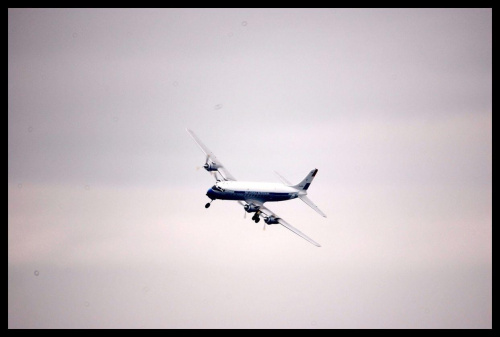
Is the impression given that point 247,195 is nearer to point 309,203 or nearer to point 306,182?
point 309,203

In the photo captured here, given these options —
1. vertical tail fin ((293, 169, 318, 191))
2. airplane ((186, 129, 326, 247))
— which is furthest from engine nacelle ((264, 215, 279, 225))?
vertical tail fin ((293, 169, 318, 191))

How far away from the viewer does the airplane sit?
138 meters

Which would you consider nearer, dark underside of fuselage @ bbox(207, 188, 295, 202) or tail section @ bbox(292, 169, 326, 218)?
dark underside of fuselage @ bbox(207, 188, 295, 202)

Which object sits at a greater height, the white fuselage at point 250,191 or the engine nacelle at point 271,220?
the white fuselage at point 250,191

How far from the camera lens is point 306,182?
15750 centimetres

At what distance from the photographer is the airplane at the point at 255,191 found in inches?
5413

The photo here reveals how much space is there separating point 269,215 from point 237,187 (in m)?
9.30

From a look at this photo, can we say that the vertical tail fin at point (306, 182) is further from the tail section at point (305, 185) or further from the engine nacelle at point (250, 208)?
the engine nacelle at point (250, 208)

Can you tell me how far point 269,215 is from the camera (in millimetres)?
138000

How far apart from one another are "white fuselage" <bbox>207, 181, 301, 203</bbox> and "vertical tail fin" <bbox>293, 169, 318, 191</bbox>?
164 inches

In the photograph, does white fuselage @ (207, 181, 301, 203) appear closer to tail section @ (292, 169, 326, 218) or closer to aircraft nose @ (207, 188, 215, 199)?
aircraft nose @ (207, 188, 215, 199)

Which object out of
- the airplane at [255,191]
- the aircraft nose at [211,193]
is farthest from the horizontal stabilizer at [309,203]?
the aircraft nose at [211,193]
